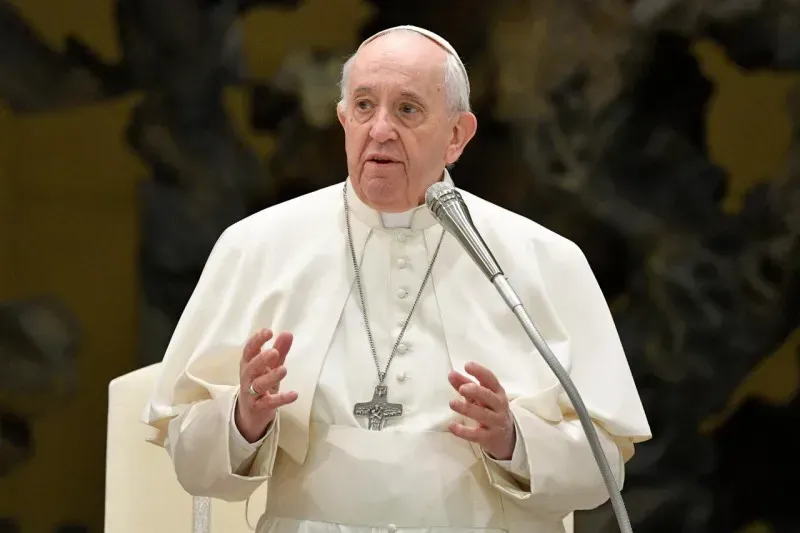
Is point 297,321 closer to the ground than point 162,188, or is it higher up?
closer to the ground

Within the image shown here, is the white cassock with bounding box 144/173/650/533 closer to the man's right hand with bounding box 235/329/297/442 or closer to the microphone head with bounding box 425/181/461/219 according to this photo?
the man's right hand with bounding box 235/329/297/442

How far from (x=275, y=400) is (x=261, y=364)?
0.32 feet

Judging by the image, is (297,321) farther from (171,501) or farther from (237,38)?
(237,38)

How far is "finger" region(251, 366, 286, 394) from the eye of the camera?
2461mm

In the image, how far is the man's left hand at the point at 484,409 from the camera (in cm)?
248

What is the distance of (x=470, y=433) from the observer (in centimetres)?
257

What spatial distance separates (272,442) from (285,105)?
9.25 ft

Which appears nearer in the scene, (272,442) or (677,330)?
(272,442)

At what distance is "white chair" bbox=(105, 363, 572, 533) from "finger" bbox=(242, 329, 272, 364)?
1.53 meters

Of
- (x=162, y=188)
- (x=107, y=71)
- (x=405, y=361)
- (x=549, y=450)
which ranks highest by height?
(x=107, y=71)

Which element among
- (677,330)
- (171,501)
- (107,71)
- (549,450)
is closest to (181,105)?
(107,71)

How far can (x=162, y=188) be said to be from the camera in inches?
207

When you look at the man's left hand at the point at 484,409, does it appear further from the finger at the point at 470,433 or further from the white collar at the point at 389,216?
the white collar at the point at 389,216

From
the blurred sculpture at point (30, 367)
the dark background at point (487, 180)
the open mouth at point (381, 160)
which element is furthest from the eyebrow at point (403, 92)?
the blurred sculpture at point (30, 367)
